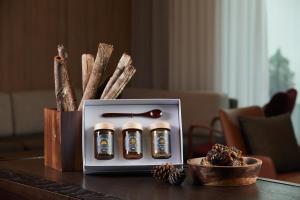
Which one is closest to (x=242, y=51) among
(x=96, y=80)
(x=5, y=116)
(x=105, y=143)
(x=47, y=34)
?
(x=47, y=34)

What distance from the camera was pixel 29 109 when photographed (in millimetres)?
6160

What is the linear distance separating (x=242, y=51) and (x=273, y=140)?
1716mm

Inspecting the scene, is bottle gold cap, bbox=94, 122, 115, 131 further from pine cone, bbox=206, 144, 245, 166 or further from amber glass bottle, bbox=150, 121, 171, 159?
pine cone, bbox=206, 144, 245, 166

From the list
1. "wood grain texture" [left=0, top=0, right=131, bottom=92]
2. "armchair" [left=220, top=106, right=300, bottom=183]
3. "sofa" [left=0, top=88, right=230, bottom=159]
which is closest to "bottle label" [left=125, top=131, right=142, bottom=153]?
"armchair" [left=220, top=106, right=300, bottom=183]

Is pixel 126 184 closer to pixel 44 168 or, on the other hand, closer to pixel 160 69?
pixel 44 168

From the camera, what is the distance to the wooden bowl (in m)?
1.90

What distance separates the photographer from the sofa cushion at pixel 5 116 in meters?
5.97

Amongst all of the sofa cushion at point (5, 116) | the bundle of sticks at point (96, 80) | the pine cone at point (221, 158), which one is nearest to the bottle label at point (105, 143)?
the bundle of sticks at point (96, 80)

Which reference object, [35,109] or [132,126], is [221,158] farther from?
[35,109]

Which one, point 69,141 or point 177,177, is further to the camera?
point 69,141

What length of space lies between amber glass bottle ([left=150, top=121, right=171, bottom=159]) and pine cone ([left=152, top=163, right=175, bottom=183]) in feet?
0.23

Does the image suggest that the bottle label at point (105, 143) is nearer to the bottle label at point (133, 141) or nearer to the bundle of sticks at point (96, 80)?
the bottle label at point (133, 141)

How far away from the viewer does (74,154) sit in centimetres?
219

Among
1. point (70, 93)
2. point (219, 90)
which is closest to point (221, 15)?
point (219, 90)
